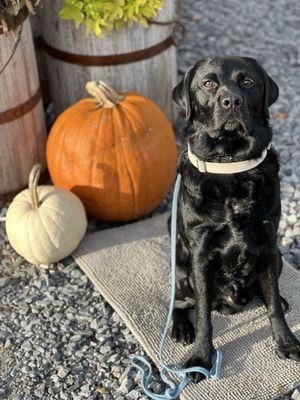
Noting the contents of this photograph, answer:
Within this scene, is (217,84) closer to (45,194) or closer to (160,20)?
(45,194)

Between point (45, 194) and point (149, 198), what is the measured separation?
71 cm

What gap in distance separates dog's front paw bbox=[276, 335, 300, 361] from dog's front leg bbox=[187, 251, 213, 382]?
1.11 ft

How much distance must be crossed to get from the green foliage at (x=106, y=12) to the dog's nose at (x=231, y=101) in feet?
5.53

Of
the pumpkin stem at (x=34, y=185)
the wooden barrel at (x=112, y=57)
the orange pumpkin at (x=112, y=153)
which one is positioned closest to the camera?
the pumpkin stem at (x=34, y=185)

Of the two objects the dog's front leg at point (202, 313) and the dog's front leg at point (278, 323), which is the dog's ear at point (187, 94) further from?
the dog's front leg at point (278, 323)

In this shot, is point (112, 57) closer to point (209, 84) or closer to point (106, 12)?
point (106, 12)

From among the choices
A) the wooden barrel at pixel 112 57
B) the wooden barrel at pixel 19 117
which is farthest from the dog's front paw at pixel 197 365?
the wooden barrel at pixel 112 57

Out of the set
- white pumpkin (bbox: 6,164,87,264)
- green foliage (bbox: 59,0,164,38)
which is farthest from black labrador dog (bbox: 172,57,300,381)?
green foliage (bbox: 59,0,164,38)

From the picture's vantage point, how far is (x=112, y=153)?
3.85 meters

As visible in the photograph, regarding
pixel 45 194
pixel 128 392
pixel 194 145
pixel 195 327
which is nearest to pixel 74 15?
pixel 45 194

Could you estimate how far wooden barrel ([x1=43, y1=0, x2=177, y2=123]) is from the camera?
14.0 ft

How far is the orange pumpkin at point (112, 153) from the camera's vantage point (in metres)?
3.86

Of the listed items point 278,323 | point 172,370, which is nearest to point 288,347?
point 278,323

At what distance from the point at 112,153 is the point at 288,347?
5.14 feet
